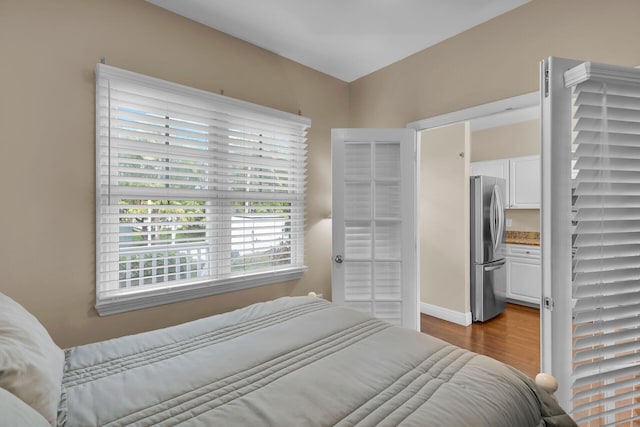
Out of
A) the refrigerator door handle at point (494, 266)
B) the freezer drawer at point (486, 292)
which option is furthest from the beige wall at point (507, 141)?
the freezer drawer at point (486, 292)

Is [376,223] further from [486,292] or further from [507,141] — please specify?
[507,141]

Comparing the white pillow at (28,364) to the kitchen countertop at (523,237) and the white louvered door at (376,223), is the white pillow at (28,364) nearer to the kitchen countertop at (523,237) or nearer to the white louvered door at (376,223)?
the white louvered door at (376,223)

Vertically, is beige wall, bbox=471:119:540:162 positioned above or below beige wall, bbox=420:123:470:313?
above

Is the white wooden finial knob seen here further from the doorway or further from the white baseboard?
the white baseboard

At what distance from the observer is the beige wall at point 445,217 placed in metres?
3.70

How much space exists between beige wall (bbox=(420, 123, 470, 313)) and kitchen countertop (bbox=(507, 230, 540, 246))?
4.33ft

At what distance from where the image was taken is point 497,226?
3.93 m

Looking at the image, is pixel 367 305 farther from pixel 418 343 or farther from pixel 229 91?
pixel 229 91

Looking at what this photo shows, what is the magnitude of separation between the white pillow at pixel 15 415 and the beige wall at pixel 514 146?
18.1 feet

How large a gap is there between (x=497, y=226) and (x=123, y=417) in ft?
13.8

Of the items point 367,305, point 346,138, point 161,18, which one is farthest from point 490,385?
point 161,18

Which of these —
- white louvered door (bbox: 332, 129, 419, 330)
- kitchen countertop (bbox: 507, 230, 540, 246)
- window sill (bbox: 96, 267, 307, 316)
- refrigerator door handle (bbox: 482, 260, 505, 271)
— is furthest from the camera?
kitchen countertop (bbox: 507, 230, 540, 246)

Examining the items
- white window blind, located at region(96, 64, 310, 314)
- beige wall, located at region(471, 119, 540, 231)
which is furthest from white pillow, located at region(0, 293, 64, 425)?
beige wall, located at region(471, 119, 540, 231)

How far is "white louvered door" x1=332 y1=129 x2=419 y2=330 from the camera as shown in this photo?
8.73 feet
